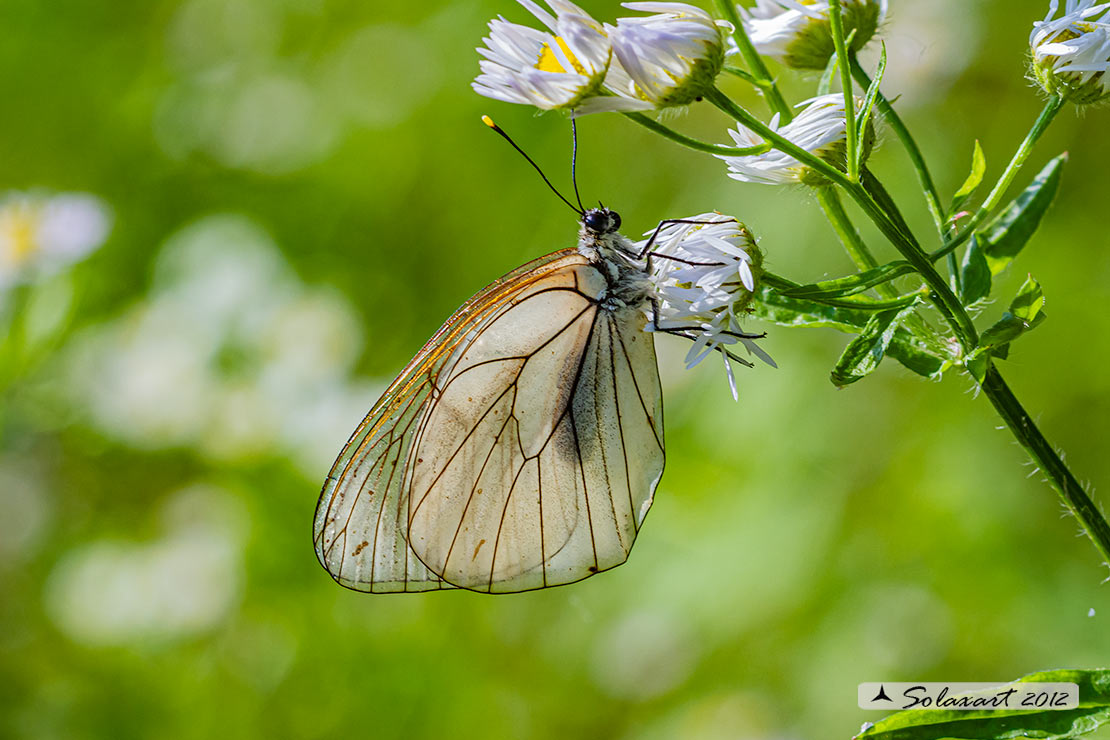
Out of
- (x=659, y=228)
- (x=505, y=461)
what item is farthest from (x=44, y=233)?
(x=659, y=228)

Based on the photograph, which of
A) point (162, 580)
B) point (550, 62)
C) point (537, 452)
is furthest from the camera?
point (162, 580)

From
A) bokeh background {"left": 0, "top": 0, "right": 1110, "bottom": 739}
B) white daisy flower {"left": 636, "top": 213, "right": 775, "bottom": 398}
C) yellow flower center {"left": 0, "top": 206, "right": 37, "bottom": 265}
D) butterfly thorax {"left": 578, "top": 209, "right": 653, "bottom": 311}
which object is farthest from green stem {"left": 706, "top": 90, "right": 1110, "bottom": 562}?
yellow flower center {"left": 0, "top": 206, "right": 37, "bottom": 265}

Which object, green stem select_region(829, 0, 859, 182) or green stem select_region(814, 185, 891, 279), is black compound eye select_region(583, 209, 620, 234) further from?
green stem select_region(829, 0, 859, 182)

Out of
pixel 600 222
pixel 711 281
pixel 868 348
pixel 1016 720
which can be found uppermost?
pixel 600 222

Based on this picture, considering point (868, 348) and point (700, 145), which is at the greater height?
point (700, 145)

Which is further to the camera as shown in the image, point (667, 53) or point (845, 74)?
point (667, 53)

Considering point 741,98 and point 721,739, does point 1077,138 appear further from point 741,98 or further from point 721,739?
point 721,739

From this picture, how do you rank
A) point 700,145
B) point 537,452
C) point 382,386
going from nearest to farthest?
point 700,145 → point 537,452 → point 382,386

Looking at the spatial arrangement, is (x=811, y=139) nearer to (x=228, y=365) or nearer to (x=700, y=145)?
(x=700, y=145)
